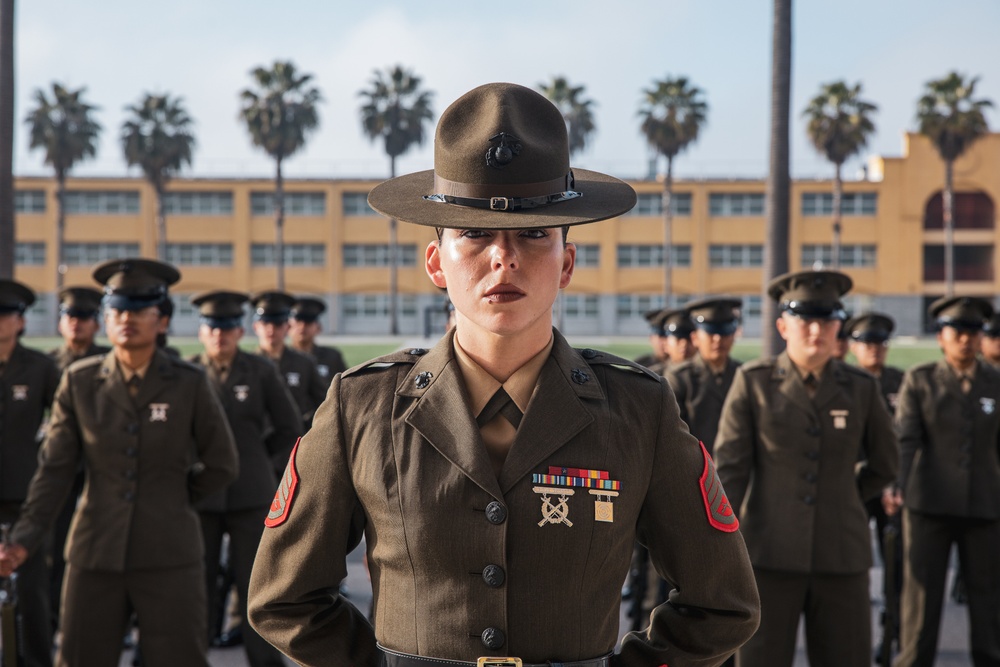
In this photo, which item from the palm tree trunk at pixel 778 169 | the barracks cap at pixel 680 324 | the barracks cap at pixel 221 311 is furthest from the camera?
the palm tree trunk at pixel 778 169

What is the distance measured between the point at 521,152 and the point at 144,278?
407 cm

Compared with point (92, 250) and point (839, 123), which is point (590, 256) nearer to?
point (839, 123)

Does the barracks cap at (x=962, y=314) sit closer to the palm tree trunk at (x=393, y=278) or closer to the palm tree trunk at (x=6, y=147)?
the palm tree trunk at (x=6, y=147)

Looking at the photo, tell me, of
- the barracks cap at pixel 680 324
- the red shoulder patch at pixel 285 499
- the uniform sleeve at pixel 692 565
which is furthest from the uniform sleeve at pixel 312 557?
the barracks cap at pixel 680 324

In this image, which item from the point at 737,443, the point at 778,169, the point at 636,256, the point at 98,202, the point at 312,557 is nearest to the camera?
the point at 312,557

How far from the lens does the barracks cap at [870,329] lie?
9.75 m

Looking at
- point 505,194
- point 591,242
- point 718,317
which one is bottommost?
point 718,317

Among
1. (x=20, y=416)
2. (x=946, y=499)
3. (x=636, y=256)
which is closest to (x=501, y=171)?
(x=946, y=499)

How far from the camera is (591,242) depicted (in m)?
63.7

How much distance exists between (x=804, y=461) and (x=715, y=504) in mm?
3586

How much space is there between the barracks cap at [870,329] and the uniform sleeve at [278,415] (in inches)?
209

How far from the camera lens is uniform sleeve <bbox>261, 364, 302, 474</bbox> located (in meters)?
7.57

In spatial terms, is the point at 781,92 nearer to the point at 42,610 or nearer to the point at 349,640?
the point at 42,610

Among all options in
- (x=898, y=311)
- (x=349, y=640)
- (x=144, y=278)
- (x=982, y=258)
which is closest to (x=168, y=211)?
(x=898, y=311)
